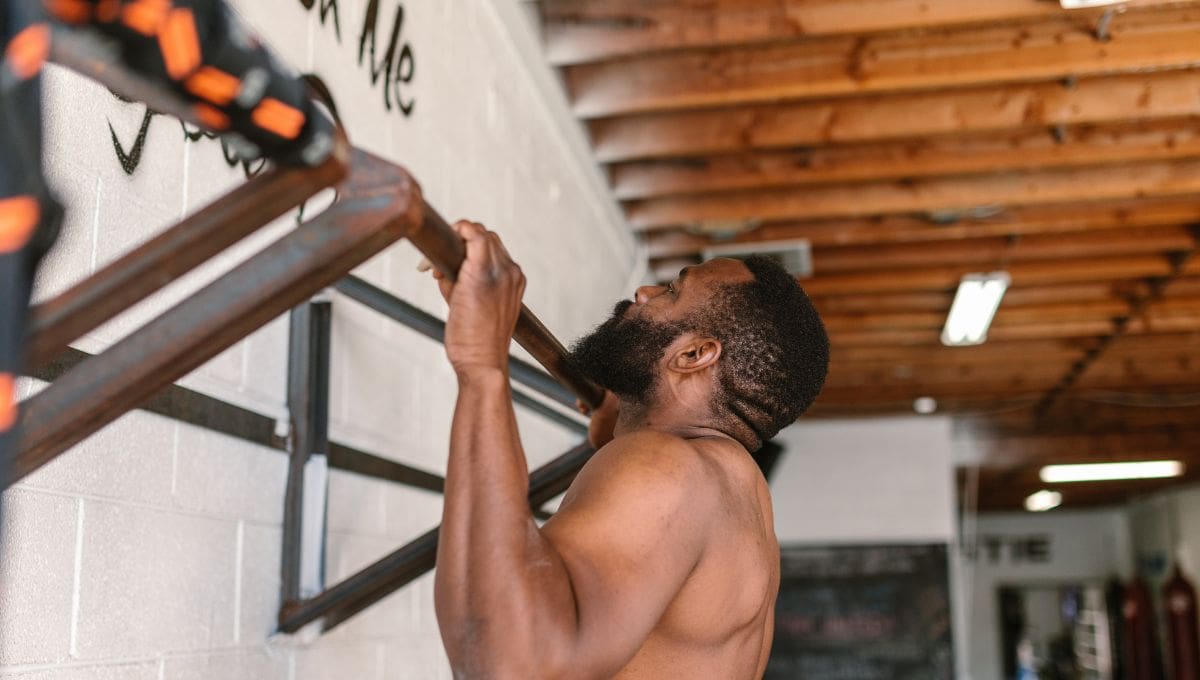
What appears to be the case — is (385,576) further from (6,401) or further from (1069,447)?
(1069,447)

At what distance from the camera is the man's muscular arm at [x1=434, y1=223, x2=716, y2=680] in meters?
0.86

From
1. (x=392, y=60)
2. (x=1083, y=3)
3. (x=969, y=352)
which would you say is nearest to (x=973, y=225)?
(x=1083, y=3)

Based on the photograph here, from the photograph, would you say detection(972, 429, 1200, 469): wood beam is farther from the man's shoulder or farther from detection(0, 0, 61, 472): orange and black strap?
detection(0, 0, 61, 472): orange and black strap

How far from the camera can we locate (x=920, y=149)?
13.1ft

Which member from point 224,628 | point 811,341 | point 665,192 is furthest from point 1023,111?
point 224,628

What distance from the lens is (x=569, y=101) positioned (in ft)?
11.4

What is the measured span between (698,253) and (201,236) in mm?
4389

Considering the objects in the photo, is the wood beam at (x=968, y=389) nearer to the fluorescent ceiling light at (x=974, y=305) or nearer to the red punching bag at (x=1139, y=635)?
the fluorescent ceiling light at (x=974, y=305)

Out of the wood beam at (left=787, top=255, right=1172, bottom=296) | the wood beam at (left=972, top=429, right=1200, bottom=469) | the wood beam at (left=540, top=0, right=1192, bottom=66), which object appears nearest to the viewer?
the wood beam at (left=540, top=0, right=1192, bottom=66)

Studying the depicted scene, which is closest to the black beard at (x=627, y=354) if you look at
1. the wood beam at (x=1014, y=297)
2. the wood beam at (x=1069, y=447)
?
the wood beam at (x=1014, y=297)

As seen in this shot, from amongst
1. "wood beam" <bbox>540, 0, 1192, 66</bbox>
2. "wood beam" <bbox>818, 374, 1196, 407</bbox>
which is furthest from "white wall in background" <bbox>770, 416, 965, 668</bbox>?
"wood beam" <bbox>540, 0, 1192, 66</bbox>

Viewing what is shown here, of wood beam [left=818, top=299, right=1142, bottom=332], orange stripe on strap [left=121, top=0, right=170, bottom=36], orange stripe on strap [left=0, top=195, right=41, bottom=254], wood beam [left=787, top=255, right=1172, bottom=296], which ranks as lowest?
orange stripe on strap [left=0, top=195, right=41, bottom=254]

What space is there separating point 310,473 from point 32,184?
120 cm

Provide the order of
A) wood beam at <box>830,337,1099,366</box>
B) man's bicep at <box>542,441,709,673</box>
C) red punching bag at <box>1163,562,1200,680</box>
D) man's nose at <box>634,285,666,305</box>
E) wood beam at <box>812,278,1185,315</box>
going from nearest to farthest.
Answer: man's bicep at <box>542,441,709,673</box>
man's nose at <box>634,285,666,305</box>
wood beam at <box>812,278,1185,315</box>
wood beam at <box>830,337,1099,366</box>
red punching bag at <box>1163,562,1200,680</box>
